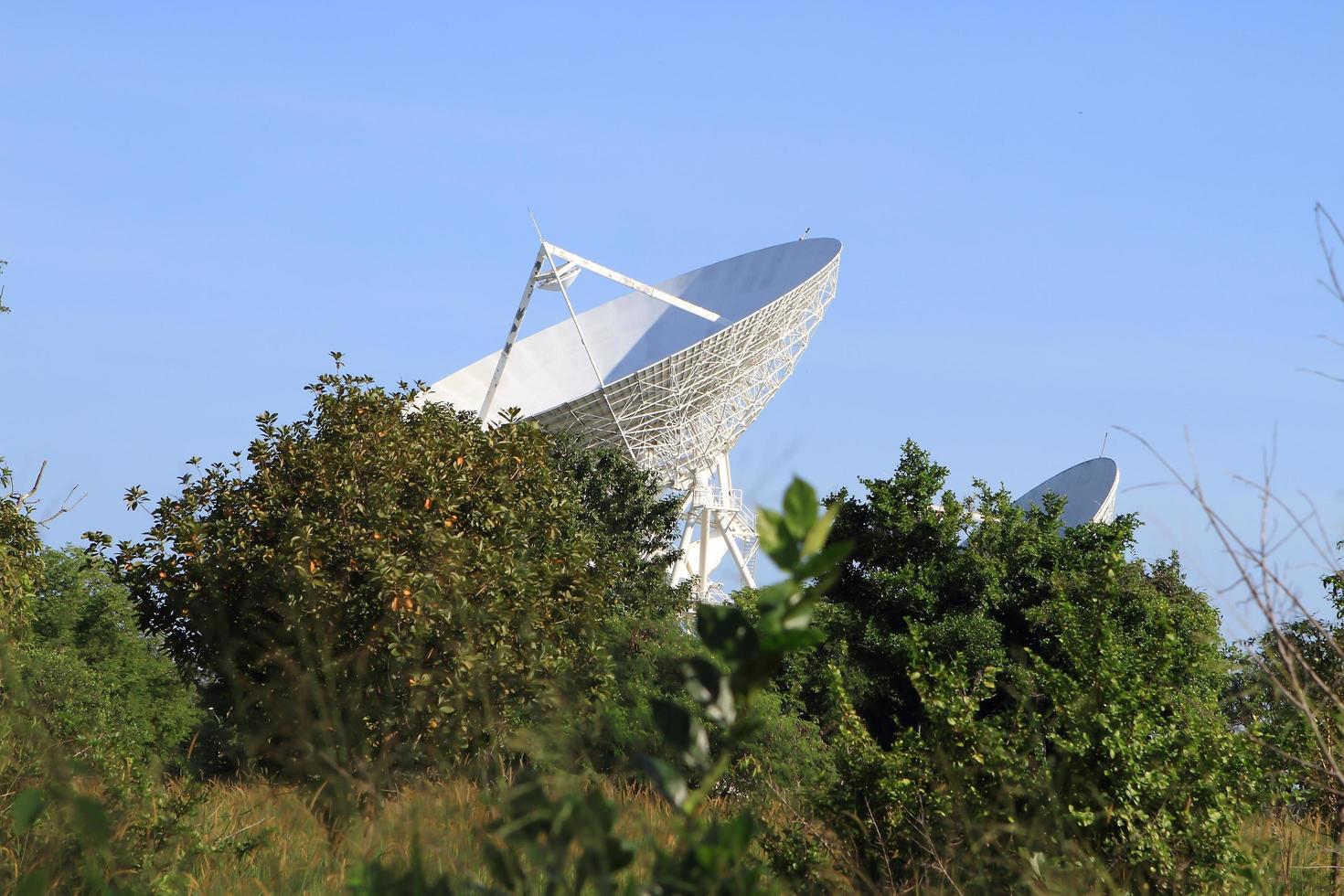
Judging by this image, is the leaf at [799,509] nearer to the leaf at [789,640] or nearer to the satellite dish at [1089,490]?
the leaf at [789,640]

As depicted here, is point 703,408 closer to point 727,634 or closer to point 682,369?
point 682,369

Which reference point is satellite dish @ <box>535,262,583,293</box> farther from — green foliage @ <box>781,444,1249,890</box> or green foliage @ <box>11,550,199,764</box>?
green foliage @ <box>781,444,1249,890</box>

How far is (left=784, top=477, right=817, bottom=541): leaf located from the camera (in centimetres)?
147

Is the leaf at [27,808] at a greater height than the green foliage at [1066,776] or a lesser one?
greater

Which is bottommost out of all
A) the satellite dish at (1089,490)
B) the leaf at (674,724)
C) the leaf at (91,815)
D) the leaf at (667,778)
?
the leaf at (667,778)

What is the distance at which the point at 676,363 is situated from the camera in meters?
32.4

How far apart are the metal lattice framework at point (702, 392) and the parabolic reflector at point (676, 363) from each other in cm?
4

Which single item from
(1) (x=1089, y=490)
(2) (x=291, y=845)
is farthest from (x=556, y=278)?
(2) (x=291, y=845)

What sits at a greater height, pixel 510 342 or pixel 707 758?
pixel 510 342

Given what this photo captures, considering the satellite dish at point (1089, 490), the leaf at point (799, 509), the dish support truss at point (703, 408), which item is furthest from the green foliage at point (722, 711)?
the satellite dish at point (1089, 490)

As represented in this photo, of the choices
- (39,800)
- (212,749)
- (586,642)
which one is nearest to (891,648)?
(586,642)

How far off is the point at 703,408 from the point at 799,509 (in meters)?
33.8

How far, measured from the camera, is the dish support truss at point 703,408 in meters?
32.6

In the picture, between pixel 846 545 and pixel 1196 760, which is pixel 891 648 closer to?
pixel 1196 760
